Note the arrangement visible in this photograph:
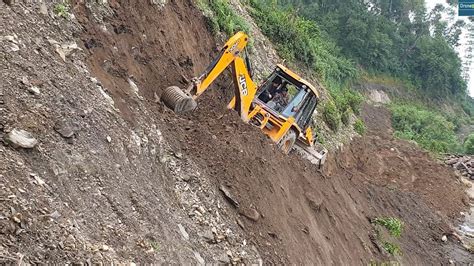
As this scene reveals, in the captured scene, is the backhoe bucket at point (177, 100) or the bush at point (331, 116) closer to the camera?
the backhoe bucket at point (177, 100)

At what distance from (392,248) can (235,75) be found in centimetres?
642

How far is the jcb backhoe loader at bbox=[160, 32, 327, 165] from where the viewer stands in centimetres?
962

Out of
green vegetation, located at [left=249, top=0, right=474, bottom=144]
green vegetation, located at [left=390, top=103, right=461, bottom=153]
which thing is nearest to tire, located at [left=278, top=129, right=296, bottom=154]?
green vegetation, located at [left=249, top=0, right=474, bottom=144]

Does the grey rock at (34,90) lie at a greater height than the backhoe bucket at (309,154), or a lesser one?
lesser

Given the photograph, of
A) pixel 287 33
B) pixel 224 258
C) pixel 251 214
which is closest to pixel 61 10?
pixel 251 214

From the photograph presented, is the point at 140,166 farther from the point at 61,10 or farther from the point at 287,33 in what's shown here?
the point at 287,33

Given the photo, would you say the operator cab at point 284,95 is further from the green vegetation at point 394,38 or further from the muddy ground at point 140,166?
the green vegetation at point 394,38

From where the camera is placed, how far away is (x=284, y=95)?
1222 centimetres

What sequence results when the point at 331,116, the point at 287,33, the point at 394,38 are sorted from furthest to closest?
1. the point at 394,38
2. the point at 287,33
3. the point at 331,116

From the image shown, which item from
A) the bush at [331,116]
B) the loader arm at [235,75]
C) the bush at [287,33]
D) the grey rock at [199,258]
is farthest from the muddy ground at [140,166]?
the bush at [287,33]

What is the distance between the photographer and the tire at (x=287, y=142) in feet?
39.4

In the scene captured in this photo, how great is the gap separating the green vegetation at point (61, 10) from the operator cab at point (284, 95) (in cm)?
486

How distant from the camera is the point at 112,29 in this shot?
9.63 metres

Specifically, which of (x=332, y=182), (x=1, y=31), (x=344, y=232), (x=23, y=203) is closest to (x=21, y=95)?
(x=1, y=31)
